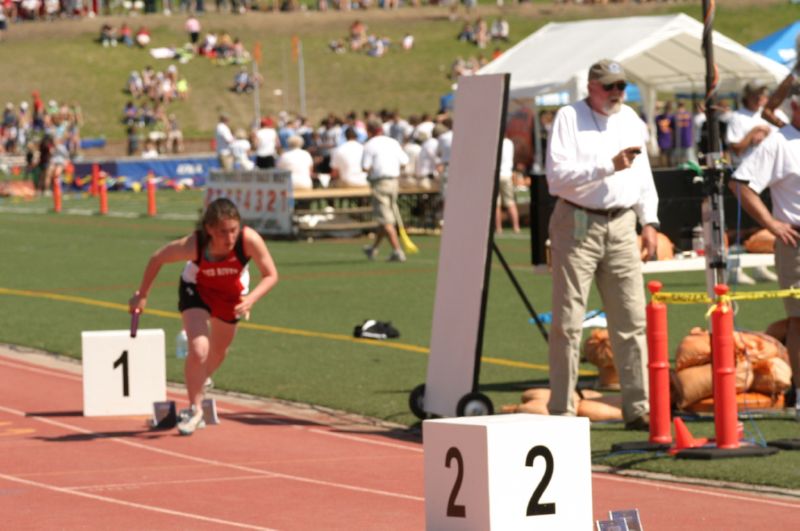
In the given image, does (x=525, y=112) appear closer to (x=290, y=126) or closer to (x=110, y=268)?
(x=290, y=126)

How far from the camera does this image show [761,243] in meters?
15.8

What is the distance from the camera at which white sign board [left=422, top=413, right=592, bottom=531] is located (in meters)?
6.97

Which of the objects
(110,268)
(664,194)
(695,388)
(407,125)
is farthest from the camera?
(407,125)

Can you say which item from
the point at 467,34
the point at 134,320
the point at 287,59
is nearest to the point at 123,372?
the point at 134,320

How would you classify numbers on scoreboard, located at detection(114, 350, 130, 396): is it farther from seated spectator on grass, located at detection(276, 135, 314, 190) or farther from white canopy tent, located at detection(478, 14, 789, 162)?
white canopy tent, located at detection(478, 14, 789, 162)

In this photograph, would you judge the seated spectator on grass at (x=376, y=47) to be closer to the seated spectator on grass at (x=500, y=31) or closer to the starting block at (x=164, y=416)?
the seated spectator on grass at (x=500, y=31)

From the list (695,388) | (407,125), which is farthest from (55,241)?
(695,388)

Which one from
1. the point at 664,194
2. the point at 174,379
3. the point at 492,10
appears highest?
the point at 492,10

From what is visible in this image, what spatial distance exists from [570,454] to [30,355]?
9838 millimetres

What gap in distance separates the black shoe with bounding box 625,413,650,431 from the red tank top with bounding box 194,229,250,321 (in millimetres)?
2687

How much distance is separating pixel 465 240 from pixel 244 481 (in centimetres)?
243

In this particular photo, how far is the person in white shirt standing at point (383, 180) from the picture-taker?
24922 millimetres

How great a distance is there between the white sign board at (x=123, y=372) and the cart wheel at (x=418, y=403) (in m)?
2.04

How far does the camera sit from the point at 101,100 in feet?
235
